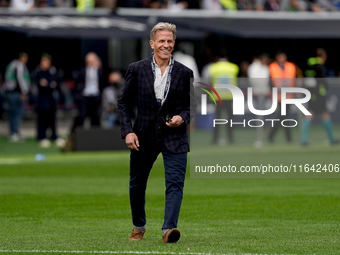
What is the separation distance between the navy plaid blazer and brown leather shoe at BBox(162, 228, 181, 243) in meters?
0.69

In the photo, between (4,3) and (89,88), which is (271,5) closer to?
(4,3)

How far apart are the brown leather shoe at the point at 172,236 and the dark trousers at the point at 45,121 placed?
15.7m

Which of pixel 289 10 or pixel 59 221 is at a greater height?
pixel 289 10

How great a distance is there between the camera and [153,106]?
785cm

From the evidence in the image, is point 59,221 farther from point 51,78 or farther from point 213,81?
point 51,78

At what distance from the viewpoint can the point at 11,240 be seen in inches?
325

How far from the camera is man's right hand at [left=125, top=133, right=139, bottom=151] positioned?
7715 millimetres

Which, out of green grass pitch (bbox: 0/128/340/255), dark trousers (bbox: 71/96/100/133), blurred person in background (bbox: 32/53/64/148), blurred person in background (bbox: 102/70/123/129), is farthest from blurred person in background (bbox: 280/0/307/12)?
green grass pitch (bbox: 0/128/340/255)

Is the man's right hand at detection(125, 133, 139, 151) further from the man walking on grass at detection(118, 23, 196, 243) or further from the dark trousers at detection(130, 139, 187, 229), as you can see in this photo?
the dark trousers at detection(130, 139, 187, 229)

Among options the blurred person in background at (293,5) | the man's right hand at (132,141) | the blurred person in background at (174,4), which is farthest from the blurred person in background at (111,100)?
the man's right hand at (132,141)

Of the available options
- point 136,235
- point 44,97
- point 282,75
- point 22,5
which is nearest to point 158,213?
point 136,235

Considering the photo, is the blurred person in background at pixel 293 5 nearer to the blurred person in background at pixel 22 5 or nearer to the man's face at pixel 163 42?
the blurred person in background at pixel 22 5

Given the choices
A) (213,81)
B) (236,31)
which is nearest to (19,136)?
(213,81)

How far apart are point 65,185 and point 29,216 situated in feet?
11.6
